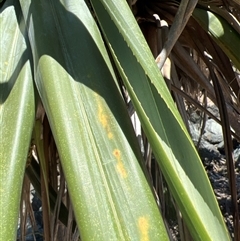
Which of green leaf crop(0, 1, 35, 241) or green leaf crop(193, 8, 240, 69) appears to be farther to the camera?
green leaf crop(193, 8, 240, 69)

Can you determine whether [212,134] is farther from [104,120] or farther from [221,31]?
[104,120]

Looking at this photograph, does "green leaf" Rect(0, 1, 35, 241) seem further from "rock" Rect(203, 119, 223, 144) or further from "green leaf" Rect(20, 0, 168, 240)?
"rock" Rect(203, 119, 223, 144)

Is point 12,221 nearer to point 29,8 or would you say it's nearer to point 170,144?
point 170,144

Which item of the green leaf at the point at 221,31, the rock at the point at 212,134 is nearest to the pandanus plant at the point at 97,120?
the green leaf at the point at 221,31

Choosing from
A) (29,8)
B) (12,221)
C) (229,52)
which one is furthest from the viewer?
(229,52)

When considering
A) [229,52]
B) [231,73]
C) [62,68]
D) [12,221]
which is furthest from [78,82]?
[231,73]

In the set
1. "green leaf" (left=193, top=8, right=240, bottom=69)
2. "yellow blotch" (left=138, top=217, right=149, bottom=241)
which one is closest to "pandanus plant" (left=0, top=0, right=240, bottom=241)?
"yellow blotch" (left=138, top=217, right=149, bottom=241)
